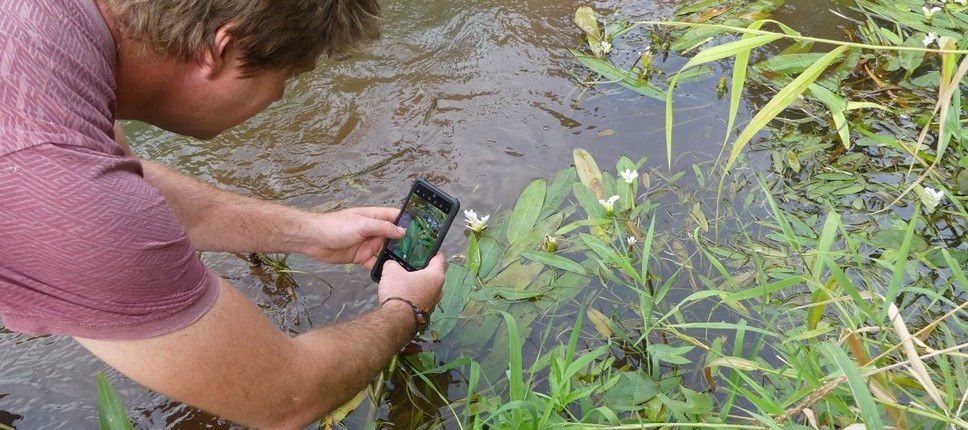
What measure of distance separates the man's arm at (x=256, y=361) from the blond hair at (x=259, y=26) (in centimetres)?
58

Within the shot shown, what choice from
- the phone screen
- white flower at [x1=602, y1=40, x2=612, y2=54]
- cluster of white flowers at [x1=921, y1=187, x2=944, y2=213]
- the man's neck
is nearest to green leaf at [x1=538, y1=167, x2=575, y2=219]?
the phone screen

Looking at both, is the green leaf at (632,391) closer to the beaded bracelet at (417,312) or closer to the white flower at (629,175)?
the beaded bracelet at (417,312)

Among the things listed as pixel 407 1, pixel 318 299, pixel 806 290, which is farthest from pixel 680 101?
pixel 318 299

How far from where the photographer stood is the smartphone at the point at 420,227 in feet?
7.61

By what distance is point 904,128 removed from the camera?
3248 mm

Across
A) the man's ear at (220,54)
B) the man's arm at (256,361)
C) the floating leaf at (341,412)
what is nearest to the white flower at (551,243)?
the man's arm at (256,361)

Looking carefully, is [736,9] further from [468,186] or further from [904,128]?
[468,186]

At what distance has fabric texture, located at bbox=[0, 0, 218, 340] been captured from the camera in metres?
1.39

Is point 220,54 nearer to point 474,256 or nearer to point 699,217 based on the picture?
point 474,256

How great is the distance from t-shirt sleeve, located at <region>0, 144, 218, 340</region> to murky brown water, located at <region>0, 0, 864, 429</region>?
3.30 feet

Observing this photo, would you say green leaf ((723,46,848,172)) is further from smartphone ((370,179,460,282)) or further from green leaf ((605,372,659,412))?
smartphone ((370,179,460,282))

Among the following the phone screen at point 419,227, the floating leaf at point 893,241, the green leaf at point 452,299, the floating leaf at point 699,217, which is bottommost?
the green leaf at point 452,299

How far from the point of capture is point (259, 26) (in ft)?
6.10

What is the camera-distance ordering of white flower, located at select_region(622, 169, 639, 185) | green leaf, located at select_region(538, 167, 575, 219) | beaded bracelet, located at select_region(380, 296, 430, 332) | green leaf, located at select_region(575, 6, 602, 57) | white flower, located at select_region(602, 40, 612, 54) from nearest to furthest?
1. beaded bracelet, located at select_region(380, 296, 430, 332)
2. white flower, located at select_region(622, 169, 639, 185)
3. green leaf, located at select_region(538, 167, 575, 219)
4. white flower, located at select_region(602, 40, 612, 54)
5. green leaf, located at select_region(575, 6, 602, 57)
